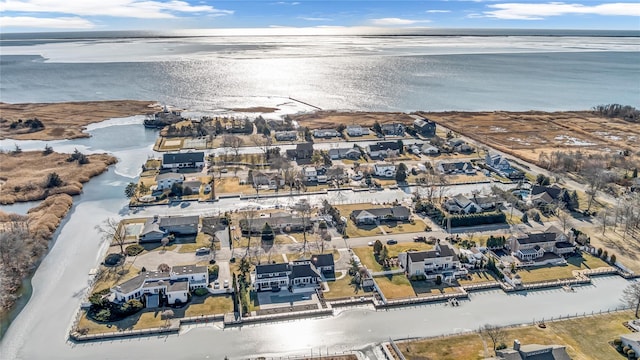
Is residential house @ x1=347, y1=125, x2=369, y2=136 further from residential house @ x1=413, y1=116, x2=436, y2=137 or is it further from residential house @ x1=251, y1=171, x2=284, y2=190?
residential house @ x1=251, y1=171, x2=284, y2=190

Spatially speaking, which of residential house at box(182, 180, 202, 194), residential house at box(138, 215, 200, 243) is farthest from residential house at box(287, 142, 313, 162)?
residential house at box(138, 215, 200, 243)

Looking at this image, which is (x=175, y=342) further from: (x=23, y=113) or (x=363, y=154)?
(x=23, y=113)

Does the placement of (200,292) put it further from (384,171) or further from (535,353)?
(384,171)

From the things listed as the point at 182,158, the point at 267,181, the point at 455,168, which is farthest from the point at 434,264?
the point at 182,158

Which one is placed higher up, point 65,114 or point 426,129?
point 65,114

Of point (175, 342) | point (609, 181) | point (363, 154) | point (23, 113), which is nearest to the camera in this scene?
point (175, 342)

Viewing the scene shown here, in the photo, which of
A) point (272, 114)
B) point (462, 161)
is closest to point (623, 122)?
point (462, 161)
